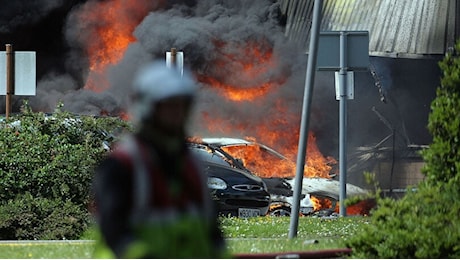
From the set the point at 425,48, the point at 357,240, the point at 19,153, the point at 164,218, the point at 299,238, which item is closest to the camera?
the point at 164,218

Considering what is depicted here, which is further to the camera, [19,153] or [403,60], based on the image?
[403,60]

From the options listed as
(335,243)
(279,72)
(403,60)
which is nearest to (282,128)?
(279,72)

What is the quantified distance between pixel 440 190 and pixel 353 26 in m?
13.3

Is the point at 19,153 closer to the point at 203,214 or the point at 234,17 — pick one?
the point at 234,17

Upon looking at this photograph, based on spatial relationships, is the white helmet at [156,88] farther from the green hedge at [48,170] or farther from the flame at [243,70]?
the flame at [243,70]

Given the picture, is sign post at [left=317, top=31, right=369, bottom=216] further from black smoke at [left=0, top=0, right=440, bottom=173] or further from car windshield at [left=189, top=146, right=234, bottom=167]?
black smoke at [left=0, top=0, right=440, bottom=173]

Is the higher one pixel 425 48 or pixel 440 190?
pixel 425 48

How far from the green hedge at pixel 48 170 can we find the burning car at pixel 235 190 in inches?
92.2

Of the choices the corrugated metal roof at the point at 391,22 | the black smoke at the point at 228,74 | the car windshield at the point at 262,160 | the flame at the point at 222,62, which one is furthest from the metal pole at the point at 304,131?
the flame at the point at 222,62

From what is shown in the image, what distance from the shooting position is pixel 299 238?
14.1m

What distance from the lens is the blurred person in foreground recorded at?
4.96m

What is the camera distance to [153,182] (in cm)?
501

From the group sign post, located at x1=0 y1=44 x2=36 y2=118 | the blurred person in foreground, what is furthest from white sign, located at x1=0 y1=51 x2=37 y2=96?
the blurred person in foreground

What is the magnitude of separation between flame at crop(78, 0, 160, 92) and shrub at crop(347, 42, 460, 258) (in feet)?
45.0
